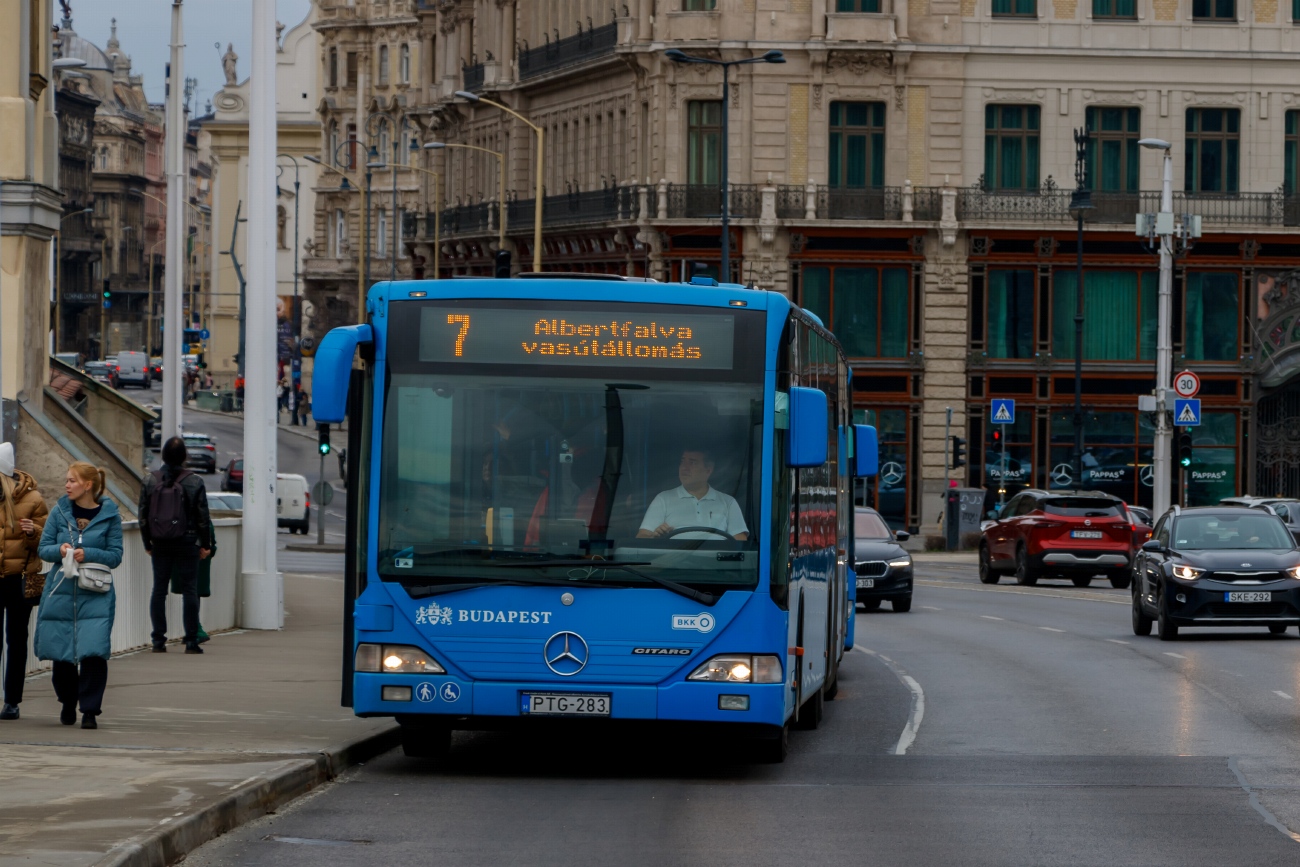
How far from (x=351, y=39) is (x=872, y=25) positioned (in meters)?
68.6

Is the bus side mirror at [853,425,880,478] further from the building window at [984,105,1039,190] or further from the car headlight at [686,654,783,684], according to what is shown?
the building window at [984,105,1039,190]

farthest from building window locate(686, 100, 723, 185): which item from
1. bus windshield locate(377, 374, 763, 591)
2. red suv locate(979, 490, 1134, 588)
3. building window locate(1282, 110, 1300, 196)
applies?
bus windshield locate(377, 374, 763, 591)

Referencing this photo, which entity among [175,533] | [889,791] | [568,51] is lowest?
[889,791]

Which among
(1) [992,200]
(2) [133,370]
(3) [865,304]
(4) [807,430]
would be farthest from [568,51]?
(2) [133,370]

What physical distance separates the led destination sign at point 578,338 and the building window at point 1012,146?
157 ft

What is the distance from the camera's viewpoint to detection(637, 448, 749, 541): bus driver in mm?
13406

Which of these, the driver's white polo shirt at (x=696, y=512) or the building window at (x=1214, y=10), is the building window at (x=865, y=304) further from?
the driver's white polo shirt at (x=696, y=512)

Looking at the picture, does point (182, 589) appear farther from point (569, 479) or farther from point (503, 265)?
point (569, 479)

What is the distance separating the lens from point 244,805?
11.7 meters

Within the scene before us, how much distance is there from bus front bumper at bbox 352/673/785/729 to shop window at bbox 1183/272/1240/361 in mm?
49028

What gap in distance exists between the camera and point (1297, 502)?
42.9 meters

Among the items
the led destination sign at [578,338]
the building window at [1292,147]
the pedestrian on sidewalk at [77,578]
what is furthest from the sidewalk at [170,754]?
the building window at [1292,147]

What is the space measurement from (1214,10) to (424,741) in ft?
166

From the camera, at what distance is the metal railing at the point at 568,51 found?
63.6m
